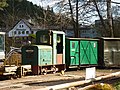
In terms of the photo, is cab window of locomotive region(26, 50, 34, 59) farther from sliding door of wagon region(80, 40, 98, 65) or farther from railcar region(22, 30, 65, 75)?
sliding door of wagon region(80, 40, 98, 65)

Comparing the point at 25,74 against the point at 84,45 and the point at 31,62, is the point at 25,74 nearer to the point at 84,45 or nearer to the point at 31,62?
the point at 31,62

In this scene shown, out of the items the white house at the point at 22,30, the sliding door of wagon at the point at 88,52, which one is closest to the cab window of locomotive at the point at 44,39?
the sliding door of wagon at the point at 88,52

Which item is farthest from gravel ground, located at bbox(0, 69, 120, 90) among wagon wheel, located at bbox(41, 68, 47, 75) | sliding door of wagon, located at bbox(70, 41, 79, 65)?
sliding door of wagon, located at bbox(70, 41, 79, 65)

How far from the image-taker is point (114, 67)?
85.8ft

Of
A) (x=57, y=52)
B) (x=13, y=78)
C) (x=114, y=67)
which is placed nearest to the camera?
(x=13, y=78)

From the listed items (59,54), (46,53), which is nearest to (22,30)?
(59,54)

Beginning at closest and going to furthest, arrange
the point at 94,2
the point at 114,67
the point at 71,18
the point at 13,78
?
the point at 13,78, the point at 114,67, the point at 94,2, the point at 71,18

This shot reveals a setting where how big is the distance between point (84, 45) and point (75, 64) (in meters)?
1.85

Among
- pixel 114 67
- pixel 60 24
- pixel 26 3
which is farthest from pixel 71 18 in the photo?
pixel 26 3

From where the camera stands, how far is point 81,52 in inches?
959

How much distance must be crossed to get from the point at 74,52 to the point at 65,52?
726 mm

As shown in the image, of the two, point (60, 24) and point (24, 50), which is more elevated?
point (60, 24)

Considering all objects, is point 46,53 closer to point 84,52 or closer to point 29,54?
point 29,54

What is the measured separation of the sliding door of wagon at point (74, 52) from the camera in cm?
2353
